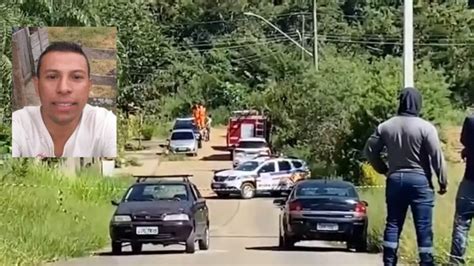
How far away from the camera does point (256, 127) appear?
184 ft

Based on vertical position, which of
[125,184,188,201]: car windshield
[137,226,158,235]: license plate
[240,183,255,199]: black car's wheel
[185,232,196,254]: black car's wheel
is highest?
[125,184,188,201]: car windshield

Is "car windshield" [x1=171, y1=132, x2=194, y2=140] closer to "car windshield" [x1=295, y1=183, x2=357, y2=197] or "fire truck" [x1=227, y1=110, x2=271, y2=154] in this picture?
"fire truck" [x1=227, y1=110, x2=271, y2=154]

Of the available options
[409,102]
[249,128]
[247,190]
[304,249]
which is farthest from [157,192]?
[249,128]

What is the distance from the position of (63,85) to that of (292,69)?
32.8 meters

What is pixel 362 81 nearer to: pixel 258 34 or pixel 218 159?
pixel 218 159

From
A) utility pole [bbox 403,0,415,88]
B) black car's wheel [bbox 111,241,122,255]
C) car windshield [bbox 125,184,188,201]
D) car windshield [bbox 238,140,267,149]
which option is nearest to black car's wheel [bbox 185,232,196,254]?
car windshield [bbox 125,184,188,201]

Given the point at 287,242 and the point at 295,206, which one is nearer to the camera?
the point at 295,206

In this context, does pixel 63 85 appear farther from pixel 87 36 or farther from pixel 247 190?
pixel 247 190

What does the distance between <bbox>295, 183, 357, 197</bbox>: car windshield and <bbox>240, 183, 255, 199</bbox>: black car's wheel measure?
55.9 ft

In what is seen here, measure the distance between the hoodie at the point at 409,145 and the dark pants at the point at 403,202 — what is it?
0.09m

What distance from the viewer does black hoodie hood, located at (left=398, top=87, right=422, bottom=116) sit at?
34.9 feet

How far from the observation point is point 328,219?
65.7ft

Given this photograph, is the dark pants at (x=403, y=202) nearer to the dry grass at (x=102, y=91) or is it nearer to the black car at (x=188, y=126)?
the dry grass at (x=102, y=91)

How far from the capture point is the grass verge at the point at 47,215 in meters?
17.8
